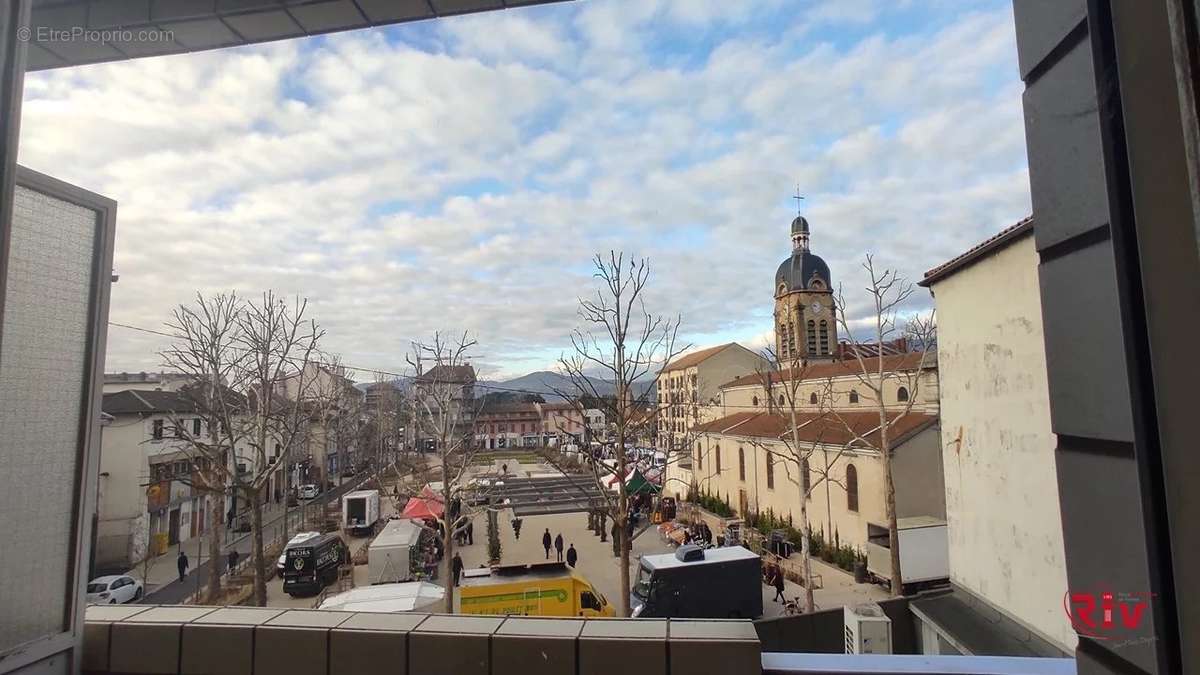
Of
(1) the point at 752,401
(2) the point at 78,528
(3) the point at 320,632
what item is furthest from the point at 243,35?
(1) the point at 752,401

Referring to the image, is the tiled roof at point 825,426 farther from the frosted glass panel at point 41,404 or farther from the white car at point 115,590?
the white car at point 115,590

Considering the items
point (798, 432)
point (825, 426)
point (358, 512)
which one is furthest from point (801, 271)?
point (358, 512)

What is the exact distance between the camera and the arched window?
24.6m

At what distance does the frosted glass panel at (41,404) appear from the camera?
7.50ft

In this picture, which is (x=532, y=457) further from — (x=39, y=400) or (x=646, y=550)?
(x=39, y=400)

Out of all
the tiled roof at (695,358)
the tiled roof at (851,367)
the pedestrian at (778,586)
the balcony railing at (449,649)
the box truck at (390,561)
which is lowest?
the pedestrian at (778,586)

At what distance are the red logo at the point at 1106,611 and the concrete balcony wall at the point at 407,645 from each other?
120 cm

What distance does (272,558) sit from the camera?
23.3 m

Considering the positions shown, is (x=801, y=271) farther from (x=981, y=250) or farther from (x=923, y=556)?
(x=981, y=250)

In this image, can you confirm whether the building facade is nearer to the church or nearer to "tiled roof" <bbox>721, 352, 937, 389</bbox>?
"tiled roof" <bbox>721, 352, 937, 389</bbox>

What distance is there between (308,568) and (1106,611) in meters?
20.7

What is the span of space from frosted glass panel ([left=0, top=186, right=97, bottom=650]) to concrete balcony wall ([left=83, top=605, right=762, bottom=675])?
1.25 feet

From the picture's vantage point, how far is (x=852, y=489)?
24781mm

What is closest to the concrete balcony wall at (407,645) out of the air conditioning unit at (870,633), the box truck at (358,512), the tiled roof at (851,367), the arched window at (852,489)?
the air conditioning unit at (870,633)
